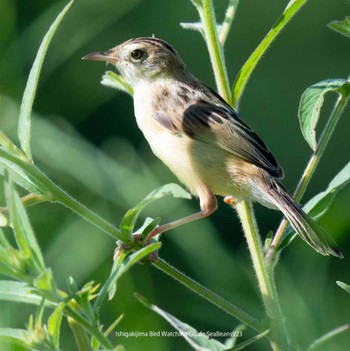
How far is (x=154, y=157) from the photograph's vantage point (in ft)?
16.3

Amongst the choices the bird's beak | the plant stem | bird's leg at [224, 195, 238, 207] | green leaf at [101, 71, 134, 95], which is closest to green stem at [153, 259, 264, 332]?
the plant stem

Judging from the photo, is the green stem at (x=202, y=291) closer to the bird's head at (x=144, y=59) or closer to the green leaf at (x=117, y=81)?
the green leaf at (x=117, y=81)

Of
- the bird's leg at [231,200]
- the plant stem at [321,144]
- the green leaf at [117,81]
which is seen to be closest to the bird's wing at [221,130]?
the bird's leg at [231,200]

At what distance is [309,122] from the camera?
2.46m

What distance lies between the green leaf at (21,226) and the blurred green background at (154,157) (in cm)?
75

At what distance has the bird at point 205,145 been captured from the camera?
3.03m

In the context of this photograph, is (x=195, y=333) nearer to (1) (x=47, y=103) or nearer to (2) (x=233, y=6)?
(2) (x=233, y=6)

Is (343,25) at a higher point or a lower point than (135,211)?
higher

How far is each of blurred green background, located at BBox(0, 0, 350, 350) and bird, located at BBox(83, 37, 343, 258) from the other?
489 millimetres

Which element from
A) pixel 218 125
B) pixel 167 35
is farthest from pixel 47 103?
pixel 218 125

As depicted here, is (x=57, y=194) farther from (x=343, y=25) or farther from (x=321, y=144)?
(x=343, y=25)

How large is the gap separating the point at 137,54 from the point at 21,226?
6.43 ft

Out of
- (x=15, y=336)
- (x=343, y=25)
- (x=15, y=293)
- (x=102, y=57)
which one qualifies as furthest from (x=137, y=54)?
(x=15, y=336)

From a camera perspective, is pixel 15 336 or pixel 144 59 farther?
pixel 144 59
